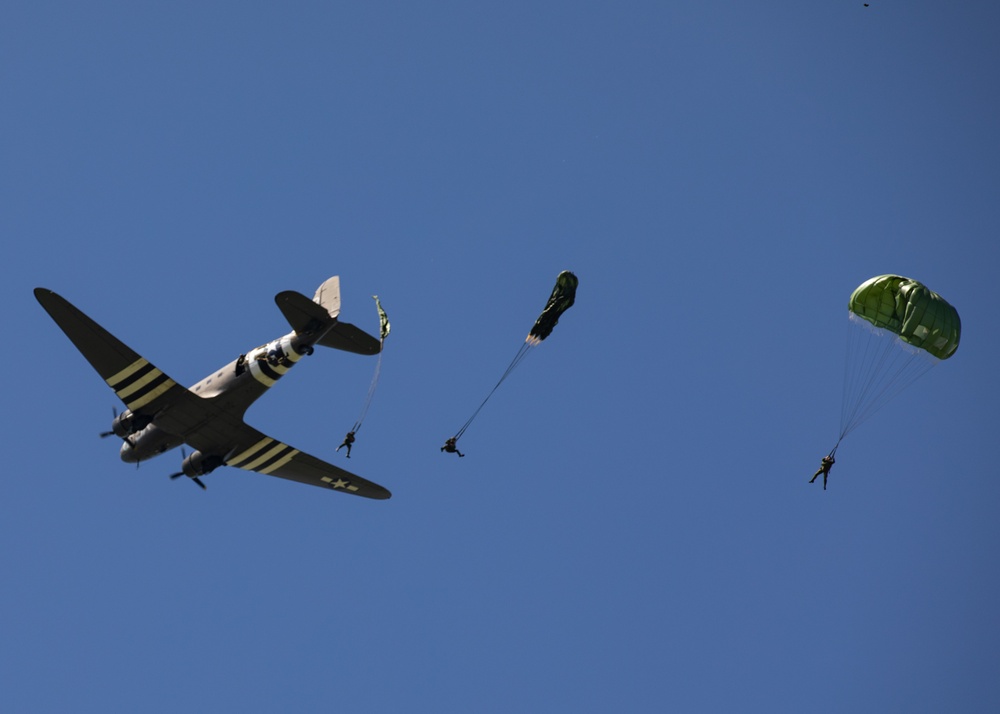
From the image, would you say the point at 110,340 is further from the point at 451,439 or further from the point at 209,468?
the point at 451,439

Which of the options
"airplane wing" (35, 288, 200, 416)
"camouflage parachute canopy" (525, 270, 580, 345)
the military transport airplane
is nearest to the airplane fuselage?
the military transport airplane

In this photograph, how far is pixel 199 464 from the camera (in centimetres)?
5350

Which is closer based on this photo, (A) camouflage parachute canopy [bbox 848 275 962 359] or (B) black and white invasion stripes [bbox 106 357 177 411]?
(B) black and white invasion stripes [bbox 106 357 177 411]

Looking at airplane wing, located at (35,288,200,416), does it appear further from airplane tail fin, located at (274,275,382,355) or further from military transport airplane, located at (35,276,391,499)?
airplane tail fin, located at (274,275,382,355)

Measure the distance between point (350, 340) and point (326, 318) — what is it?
154 cm

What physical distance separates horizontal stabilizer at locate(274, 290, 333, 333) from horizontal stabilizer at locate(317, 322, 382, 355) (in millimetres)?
722

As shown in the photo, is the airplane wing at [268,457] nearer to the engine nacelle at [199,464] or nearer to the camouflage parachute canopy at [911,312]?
the engine nacelle at [199,464]

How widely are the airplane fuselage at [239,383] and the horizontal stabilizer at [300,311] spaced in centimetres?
36

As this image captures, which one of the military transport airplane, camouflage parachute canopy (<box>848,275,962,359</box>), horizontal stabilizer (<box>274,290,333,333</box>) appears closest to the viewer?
horizontal stabilizer (<box>274,290,333,333</box>)

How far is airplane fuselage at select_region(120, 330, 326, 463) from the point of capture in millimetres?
50281

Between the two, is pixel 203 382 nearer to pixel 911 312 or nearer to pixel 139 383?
pixel 139 383

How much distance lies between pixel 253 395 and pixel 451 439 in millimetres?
9193

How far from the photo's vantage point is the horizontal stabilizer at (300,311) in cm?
4844

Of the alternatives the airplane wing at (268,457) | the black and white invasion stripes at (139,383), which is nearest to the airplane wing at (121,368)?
the black and white invasion stripes at (139,383)
